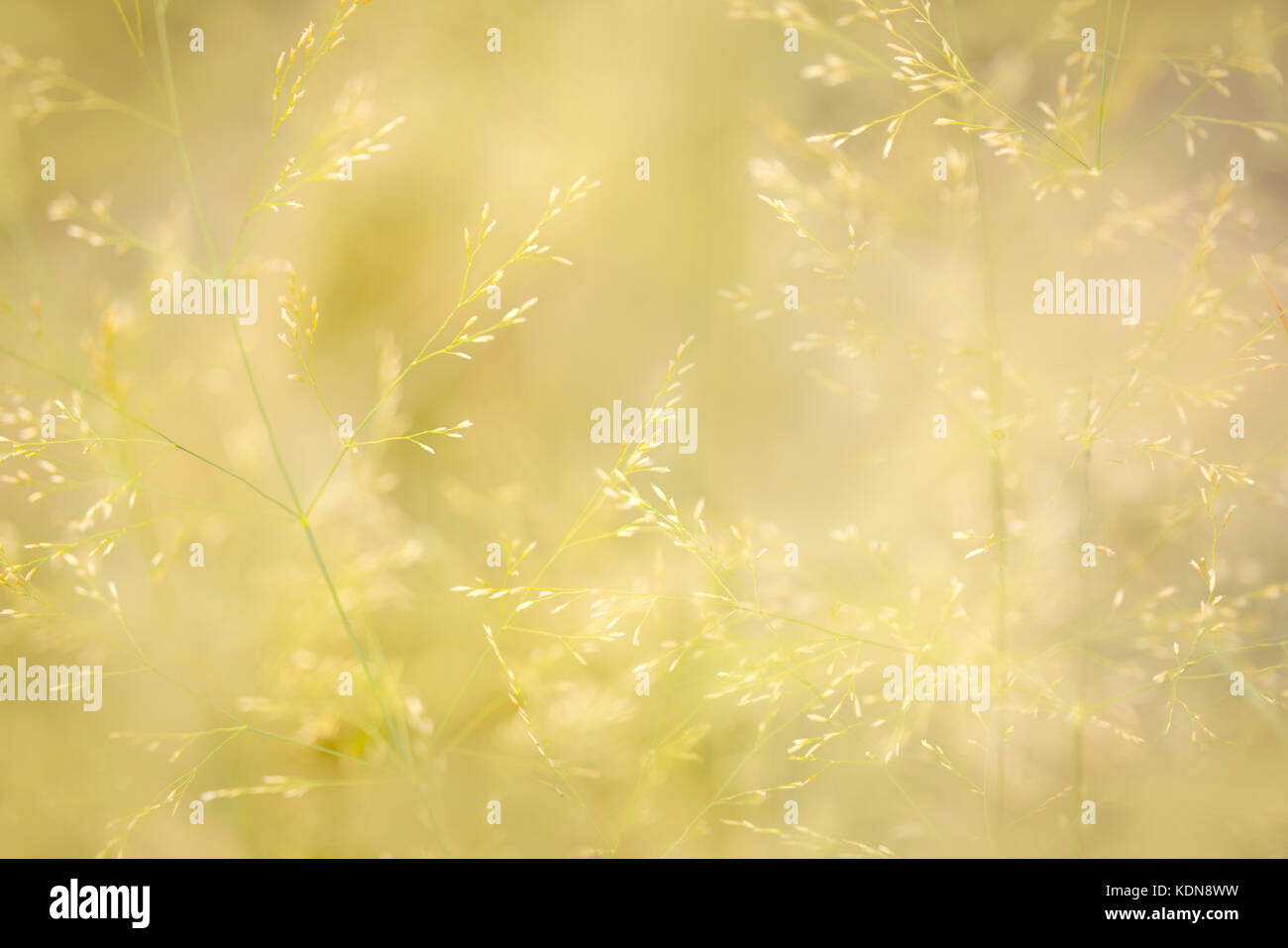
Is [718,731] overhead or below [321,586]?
below

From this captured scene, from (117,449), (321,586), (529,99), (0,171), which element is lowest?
(321,586)

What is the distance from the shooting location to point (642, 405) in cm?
167

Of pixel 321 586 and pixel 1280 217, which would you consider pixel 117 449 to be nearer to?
pixel 321 586

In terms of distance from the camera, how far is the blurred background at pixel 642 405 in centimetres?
150

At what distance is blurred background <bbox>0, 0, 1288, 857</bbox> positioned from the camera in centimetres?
150

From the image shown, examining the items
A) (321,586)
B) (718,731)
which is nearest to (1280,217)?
(718,731)

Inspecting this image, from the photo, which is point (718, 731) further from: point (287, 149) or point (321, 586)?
point (287, 149)

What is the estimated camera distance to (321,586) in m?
1.50

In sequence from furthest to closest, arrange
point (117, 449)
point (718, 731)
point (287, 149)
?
point (287, 149) → point (718, 731) → point (117, 449)
